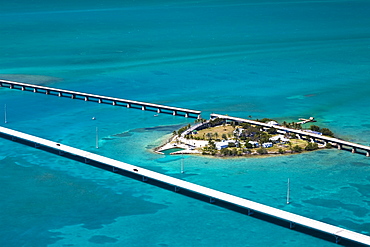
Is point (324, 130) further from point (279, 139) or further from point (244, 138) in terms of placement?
point (244, 138)

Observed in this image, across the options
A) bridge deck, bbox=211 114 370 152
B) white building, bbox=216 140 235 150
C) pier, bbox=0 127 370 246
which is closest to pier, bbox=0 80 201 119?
bridge deck, bbox=211 114 370 152

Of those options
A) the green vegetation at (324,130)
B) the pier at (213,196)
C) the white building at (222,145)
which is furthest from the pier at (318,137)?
the pier at (213,196)

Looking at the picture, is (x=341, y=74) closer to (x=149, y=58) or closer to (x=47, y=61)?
(x=149, y=58)

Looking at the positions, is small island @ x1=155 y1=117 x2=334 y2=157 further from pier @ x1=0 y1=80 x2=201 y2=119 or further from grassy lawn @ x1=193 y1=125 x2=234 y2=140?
pier @ x1=0 y1=80 x2=201 y2=119

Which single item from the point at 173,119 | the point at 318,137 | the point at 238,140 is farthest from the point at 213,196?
the point at 173,119

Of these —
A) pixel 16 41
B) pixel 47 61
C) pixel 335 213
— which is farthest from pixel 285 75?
pixel 16 41

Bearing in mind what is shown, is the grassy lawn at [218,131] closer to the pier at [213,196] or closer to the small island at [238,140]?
the small island at [238,140]
